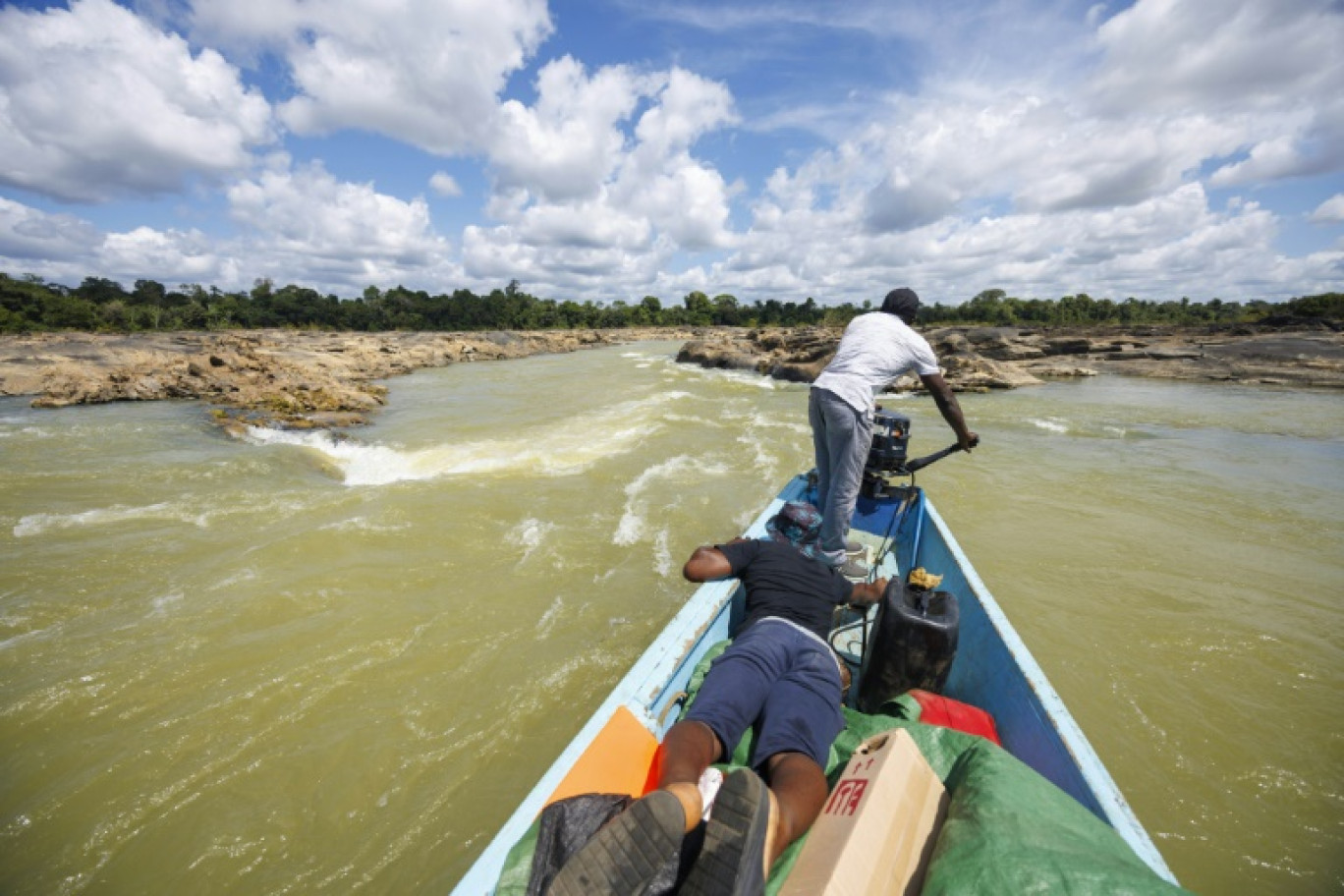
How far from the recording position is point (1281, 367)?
953 inches

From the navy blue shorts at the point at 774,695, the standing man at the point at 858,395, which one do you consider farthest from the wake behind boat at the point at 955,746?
the standing man at the point at 858,395

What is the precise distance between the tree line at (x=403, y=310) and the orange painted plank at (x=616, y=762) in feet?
183

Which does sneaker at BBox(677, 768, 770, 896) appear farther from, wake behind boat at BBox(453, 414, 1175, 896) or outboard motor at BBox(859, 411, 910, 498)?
outboard motor at BBox(859, 411, 910, 498)

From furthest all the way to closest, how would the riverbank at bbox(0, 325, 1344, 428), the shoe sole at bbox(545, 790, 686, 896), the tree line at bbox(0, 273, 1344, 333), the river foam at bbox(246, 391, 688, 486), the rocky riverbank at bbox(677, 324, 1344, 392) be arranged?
1. the tree line at bbox(0, 273, 1344, 333)
2. the rocky riverbank at bbox(677, 324, 1344, 392)
3. the riverbank at bbox(0, 325, 1344, 428)
4. the river foam at bbox(246, 391, 688, 486)
5. the shoe sole at bbox(545, 790, 686, 896)

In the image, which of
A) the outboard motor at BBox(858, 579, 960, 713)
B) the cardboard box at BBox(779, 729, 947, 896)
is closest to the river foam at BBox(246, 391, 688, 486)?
the outboard motor at BBox(858, 579, 960, 713)

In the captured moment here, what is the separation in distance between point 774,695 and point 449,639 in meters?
2.93

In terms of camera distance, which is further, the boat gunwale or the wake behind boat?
the boat gunwale

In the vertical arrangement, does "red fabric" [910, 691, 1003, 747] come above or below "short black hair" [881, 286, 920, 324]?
below

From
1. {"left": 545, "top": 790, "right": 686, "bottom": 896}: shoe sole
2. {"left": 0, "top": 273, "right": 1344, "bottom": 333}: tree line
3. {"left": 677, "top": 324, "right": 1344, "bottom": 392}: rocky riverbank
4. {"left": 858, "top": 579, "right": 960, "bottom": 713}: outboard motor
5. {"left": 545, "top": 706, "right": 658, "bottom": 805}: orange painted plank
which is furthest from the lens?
{"left": 0, "top": 273, "right": 1344, "bottom": 333}: tree line

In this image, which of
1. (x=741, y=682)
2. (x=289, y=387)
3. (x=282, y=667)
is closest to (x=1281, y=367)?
(x=741, y=682)

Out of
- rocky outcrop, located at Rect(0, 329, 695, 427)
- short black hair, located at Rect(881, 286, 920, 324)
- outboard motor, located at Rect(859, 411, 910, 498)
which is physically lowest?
rocky outcrop, located at Rect(0, 329, 695, 427)

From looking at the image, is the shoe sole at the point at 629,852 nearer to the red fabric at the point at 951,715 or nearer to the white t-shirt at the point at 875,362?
the red fabric at the point at 951,715

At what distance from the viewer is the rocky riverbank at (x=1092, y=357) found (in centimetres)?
2247

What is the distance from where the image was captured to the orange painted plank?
171cm
